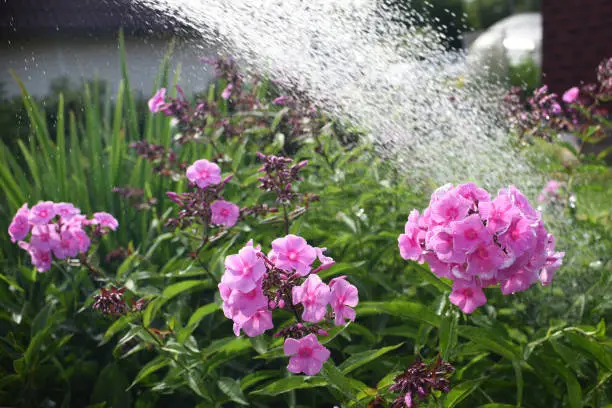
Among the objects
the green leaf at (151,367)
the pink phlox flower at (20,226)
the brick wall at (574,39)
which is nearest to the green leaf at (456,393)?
the green leaf at (151,367)

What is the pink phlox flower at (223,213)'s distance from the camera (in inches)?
71.8

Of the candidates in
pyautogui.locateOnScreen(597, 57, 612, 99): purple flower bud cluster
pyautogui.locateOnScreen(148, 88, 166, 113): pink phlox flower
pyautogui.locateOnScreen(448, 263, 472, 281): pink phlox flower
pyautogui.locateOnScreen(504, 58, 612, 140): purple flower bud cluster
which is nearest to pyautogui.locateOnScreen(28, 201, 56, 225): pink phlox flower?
pyautogui.locateOnScreen(148, 88, 166, 113): pink phlox flower

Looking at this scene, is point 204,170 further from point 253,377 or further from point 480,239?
point 480,239

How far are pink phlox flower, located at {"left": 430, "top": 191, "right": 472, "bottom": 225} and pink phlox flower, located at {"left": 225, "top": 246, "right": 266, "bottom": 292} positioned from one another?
0.97 ft

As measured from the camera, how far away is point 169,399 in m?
1.98

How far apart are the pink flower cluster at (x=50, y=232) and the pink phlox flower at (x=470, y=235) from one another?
1.02 m

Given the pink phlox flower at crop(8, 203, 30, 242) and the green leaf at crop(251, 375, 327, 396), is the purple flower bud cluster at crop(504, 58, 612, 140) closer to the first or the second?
the green leaf at crop(251, 375, 327, 396)

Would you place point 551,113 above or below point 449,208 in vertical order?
below

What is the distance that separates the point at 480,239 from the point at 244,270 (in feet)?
1.22

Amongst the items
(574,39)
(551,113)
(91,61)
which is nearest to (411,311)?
(551,113)

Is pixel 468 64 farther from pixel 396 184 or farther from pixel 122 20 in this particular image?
pixel 122 20

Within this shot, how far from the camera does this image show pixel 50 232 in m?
1.93

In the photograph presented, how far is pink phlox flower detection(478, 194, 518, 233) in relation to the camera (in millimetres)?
1251

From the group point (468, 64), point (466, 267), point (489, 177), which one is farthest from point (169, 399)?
point (468, 64)
